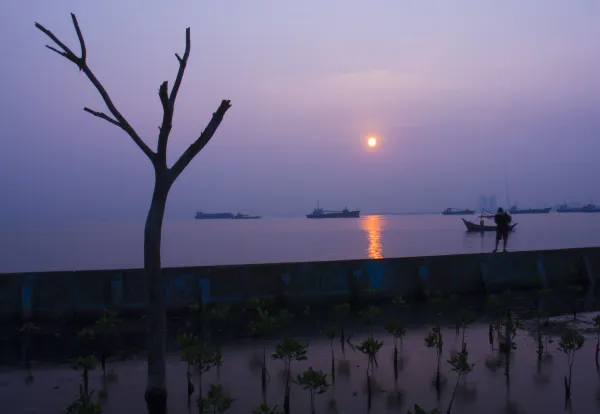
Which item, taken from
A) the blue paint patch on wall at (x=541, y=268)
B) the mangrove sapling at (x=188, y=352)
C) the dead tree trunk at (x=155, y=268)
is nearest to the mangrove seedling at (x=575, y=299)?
the blue paint patch on wall at (x=541, y=268)

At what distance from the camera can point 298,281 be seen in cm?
1789

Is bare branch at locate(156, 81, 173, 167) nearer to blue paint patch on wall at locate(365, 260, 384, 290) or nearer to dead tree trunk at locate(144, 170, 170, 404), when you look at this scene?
dead tree trunk at locate(144, 170, 170, 404)

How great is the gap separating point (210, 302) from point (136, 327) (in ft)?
7.59

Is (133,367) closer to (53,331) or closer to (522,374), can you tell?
(53,331)

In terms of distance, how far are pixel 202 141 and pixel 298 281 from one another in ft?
33.4

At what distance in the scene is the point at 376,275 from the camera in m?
18.7

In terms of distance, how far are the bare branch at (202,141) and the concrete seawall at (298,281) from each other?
889 cm

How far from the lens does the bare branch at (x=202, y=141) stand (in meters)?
8.19

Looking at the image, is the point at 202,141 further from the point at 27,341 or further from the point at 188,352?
the point at 27,341

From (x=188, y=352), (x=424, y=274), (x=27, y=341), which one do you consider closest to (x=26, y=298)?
(x=27, y=341)

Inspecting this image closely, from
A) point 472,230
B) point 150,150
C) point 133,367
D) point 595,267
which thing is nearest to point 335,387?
point 133,367

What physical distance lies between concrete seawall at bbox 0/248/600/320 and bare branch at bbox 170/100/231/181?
889 cm

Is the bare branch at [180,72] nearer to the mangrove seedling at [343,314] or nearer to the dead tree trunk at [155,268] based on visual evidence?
the dead tree trunk at [155,268]

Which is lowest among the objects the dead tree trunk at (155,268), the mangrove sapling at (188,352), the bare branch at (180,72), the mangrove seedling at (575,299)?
the mangrove seedling at (575,299)
